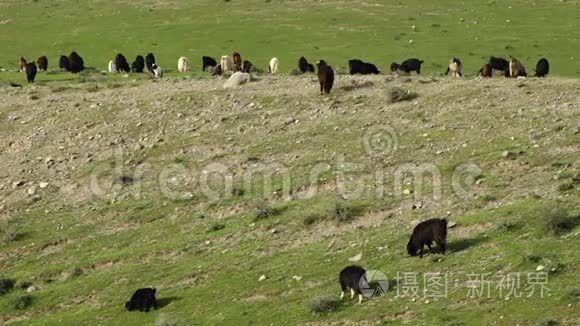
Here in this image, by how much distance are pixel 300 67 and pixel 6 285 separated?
21.7 meters

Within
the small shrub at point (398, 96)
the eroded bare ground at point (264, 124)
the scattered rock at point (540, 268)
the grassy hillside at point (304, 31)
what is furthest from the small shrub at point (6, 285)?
the grassy hillside at point (304, 31)

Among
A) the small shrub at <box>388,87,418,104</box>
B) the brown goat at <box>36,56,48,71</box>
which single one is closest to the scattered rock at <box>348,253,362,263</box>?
the small shrub at <box>388,87,418,104</box>

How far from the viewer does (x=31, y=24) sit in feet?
202

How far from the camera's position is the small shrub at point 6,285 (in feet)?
73.3

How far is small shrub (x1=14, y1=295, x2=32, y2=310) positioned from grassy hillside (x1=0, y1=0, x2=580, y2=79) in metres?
24.9

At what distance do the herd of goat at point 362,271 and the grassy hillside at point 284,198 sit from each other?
8.7 inches

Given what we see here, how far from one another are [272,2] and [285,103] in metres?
36.3

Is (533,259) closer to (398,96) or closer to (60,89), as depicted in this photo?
(398,96)

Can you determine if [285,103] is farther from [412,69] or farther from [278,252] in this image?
[412,69]

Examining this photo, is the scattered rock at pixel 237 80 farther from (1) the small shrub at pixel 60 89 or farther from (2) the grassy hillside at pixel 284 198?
(1) the small shrub at pixel 60 89

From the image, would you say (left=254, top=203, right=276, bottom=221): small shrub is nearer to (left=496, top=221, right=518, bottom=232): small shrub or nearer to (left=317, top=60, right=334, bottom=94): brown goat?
(left=496, top=221, right=518, bottom=232): small shrub

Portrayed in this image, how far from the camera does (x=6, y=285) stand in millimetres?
22547

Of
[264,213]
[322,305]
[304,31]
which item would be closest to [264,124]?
[264,213]

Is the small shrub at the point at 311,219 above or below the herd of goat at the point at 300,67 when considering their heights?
below
